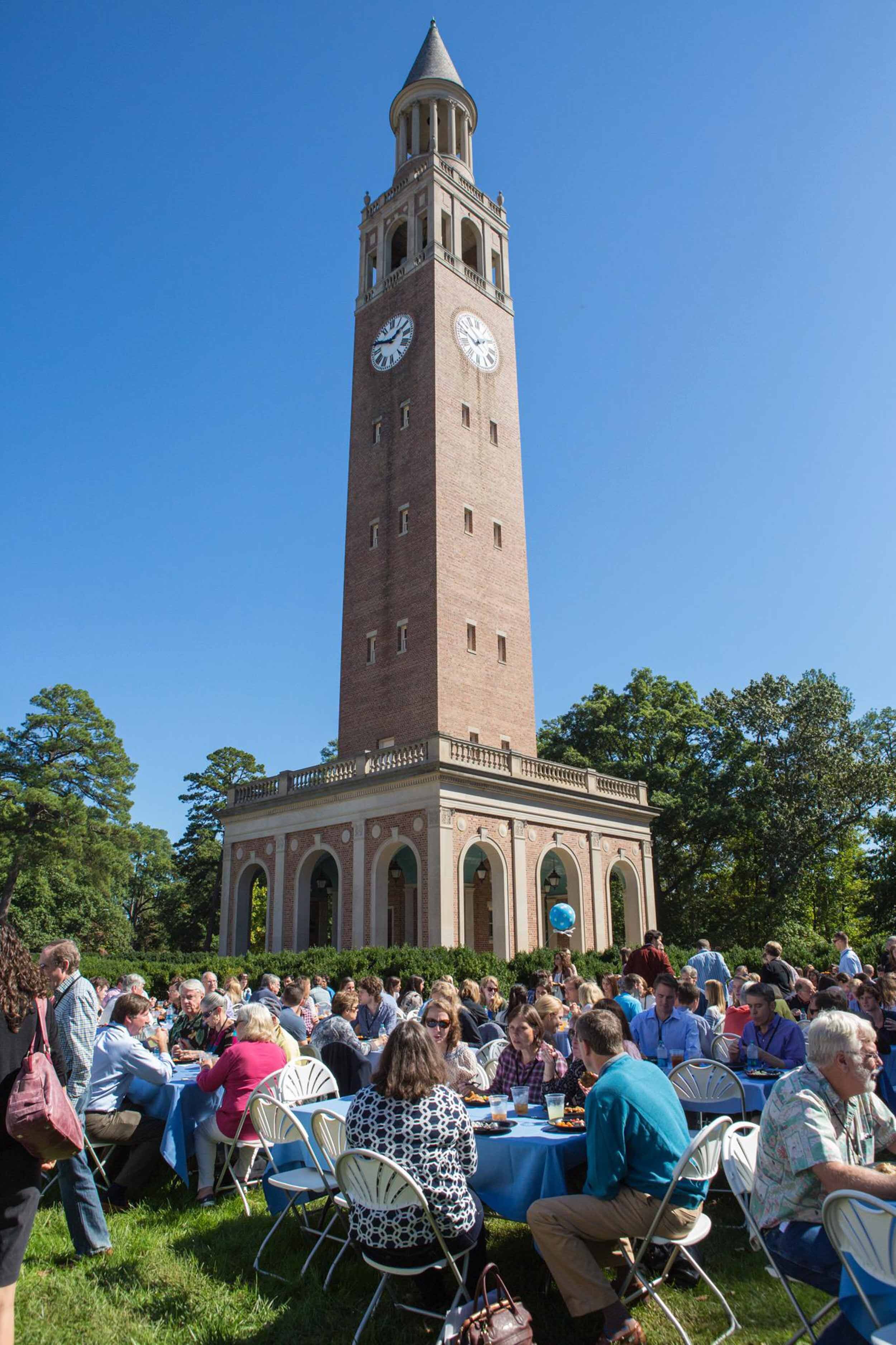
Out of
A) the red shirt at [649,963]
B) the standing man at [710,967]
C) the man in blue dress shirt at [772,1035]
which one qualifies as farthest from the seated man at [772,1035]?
the standing man at [710,967]

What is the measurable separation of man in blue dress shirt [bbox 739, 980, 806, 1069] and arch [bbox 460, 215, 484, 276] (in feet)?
117

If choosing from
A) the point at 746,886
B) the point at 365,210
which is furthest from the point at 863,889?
the point at 365,210

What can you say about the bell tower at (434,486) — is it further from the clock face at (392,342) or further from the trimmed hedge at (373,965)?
the trimmed hedge at (373,965)

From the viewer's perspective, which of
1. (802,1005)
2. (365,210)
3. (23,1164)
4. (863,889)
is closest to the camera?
(23,1164)

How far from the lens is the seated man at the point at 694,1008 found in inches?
372

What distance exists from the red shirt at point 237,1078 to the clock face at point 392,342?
31922 mm

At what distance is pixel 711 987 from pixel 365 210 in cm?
3800

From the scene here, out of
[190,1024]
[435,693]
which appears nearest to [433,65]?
[435,693]

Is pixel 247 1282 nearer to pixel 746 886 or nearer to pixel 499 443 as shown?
pixel 499 443

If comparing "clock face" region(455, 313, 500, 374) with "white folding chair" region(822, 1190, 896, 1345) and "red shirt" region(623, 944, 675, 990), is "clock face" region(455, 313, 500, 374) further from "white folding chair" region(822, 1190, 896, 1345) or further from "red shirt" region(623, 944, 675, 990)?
"white folding chair" region(822, 1190, 896, 1345)

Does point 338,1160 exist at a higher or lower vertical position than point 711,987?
lower

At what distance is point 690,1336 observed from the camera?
5.05 meters

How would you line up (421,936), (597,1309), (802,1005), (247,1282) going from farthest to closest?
(421,936) < (802,1005) < (247,1282) < (597,1309)

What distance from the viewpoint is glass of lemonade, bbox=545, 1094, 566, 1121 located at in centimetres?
617
